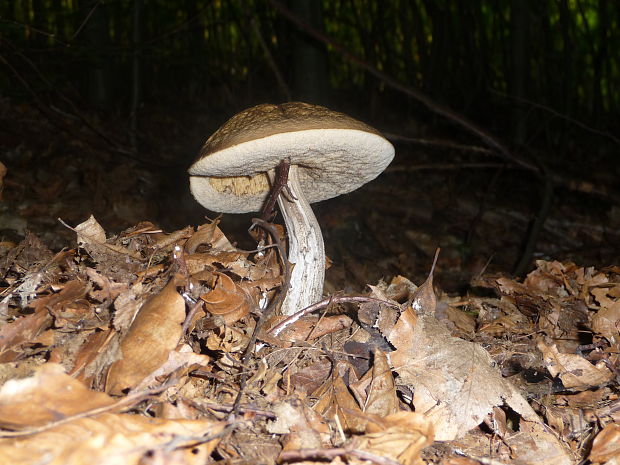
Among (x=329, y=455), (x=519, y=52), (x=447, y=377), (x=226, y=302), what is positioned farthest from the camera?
(x=519, y=52)

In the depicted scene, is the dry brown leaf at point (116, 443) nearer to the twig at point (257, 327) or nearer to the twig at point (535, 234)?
the twig at point (257, 327)

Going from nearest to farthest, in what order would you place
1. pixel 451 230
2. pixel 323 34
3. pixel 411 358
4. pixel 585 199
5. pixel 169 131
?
pixel 411 358 → pixel 323 34 → pixel 451 230 → pixel 585 199 → pixel 169 131

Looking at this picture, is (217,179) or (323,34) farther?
(323,34)

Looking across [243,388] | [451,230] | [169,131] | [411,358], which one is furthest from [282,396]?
[169,131]

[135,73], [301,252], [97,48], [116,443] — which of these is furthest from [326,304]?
[135,73]

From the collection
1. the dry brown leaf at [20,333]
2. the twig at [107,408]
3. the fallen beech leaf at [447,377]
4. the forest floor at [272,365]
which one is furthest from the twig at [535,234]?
the dry brown leaf at [20,333]

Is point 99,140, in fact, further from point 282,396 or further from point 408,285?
point 282,396

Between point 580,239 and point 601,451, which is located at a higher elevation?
point 601,451

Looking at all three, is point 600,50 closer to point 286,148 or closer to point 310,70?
point 310,70
